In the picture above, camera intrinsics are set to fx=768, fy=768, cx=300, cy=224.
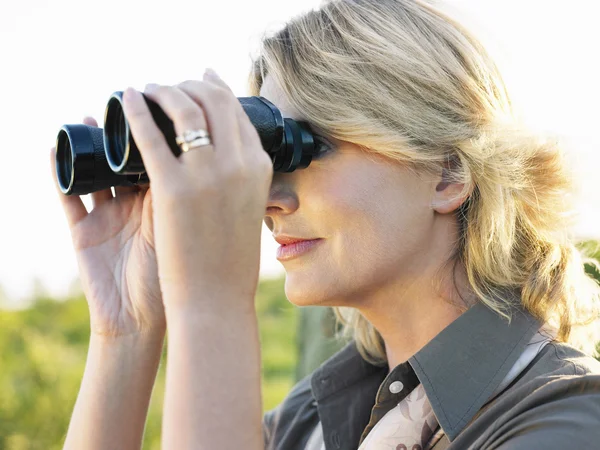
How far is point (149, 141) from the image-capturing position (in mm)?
1068

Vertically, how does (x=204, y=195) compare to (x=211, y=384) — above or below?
above

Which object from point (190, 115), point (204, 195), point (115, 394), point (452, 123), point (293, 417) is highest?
point (190, 115)

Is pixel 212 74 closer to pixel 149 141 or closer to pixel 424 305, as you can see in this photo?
pixel 149 141

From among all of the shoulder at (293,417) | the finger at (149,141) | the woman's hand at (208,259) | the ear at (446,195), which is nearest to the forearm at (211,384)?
Result: the woman's hand at (208,259)

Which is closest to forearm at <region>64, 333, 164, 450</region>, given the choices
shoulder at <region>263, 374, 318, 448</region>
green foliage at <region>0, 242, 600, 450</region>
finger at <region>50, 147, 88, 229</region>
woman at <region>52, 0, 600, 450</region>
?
woman at <region>52, 0, 600, 450</region>

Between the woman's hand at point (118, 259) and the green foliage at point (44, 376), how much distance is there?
1.84 m

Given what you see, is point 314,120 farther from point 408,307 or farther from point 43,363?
point 43,363

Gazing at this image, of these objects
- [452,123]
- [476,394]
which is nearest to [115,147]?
[452,123]

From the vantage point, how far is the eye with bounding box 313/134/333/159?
1.52 meters

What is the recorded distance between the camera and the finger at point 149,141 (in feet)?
3.47

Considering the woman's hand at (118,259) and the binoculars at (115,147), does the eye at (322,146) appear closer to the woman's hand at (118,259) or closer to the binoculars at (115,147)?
the binoculars at (115,147)

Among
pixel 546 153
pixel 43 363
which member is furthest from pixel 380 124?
pixel 43 363

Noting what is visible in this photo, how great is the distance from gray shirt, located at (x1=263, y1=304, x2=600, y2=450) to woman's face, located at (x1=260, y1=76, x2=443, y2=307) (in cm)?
19

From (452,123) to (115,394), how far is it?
87 cm
